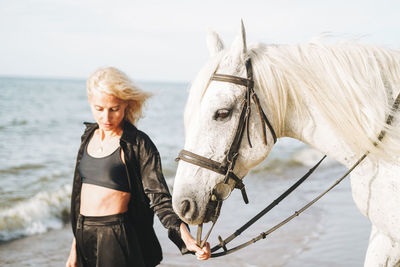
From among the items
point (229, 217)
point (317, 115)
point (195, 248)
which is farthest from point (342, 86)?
point (229, 217)

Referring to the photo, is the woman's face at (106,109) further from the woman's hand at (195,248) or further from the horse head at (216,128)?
the woman's hand at (195,248)

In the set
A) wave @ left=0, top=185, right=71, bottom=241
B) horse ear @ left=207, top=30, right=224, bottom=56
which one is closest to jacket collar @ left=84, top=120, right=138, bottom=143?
horse ear @ left=207, top=30, right=224, bottom=56

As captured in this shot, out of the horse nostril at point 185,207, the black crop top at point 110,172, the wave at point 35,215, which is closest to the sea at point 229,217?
the wave at point 35,215

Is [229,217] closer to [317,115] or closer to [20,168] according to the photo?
[317,115]

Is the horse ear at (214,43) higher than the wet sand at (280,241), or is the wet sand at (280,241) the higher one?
the horse ear at (214,43)

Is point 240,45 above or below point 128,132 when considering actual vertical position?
above

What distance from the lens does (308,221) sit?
592cm

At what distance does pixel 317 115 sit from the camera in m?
1.81

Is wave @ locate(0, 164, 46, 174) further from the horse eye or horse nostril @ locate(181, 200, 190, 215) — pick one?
the horse eye

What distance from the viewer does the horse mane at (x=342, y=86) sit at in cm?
171

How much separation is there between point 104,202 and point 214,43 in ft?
3.66

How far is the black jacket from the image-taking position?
2.16 metres

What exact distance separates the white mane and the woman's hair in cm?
54

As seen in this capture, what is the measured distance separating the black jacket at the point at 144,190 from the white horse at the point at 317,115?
0.41 m
